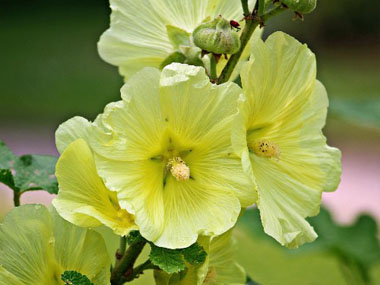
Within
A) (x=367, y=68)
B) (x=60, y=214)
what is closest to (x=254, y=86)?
(x=60, y=214)

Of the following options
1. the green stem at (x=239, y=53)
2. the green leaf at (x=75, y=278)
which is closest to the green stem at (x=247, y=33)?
the green stem at (x=239, y=53)

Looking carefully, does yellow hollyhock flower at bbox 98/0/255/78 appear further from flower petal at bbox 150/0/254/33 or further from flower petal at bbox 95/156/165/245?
flower petal at bbox 95/156/165/245

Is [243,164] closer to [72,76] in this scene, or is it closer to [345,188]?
[345,188]

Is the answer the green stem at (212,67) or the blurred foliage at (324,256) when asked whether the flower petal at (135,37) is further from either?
the blurred foliage at (324,256)

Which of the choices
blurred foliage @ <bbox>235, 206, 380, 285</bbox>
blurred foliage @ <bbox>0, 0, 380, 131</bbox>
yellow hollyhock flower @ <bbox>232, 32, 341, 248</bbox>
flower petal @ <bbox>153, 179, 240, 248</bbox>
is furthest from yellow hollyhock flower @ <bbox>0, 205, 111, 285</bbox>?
blurred foliage @ <bbox>0, 0, 380, 131</bbox>

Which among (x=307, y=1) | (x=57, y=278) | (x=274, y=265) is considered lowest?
(x=274, y=265)

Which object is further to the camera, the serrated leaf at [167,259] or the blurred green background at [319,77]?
the blurred green background at [319,77]

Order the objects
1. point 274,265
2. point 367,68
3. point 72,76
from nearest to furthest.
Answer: point 274,265
point 72,76
point 367,68
